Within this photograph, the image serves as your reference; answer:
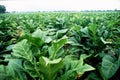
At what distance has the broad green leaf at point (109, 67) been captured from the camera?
1965 mm

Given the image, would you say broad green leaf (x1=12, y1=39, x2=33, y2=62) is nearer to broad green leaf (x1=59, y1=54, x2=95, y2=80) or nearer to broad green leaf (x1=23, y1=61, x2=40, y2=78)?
broad green leaf (x1=23, y1=61, x2=40, y2=78)

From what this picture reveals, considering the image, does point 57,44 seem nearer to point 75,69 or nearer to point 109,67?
point 75,69

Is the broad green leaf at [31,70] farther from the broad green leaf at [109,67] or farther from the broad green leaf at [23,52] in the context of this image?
the broad green leaf at [109,67]

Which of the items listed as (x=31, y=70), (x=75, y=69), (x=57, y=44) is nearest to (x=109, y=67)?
(x=75, y=69)

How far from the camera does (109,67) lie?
79.8 inches

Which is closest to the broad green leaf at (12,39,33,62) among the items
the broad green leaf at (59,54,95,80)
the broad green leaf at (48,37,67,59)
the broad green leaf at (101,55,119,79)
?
the broad green leaf at (48,37,67,59)

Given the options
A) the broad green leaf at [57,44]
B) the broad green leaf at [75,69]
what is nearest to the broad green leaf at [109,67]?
the broad green leaf at [75,69]

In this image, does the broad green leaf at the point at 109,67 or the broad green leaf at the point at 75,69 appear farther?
the broad green leaf at the point at 109,67

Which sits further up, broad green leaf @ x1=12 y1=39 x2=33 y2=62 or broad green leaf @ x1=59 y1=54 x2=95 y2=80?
broad green leaf @ x1=12 y1=39 x2=33 y2=62

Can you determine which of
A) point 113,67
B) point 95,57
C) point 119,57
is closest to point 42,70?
point 113,67

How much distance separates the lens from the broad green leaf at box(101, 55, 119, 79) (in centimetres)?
196

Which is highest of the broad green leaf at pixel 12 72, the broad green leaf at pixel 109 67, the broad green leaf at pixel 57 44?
the broad green leaf at pixel 57 44

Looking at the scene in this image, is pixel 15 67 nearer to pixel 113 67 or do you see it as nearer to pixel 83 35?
→ pixel 113 67

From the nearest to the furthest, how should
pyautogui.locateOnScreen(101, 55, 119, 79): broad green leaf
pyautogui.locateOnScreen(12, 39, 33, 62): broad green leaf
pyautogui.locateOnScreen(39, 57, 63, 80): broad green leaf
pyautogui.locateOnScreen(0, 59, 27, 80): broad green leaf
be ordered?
pyautogui.locateOnScreen(39, 57, 63, 80): broad green leaf, pyautogui.locateOnScreen(0, 59, 27, 80): broad green leaf, pyautogui.locateOnScreen(12, 39, 33, 62): broad green leaf, pyautogui.locateOnScreen(101, 55, 119, 79): broad green leaf
